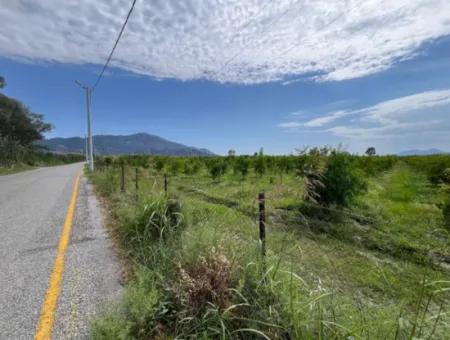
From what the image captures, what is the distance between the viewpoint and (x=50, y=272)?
3752 mm

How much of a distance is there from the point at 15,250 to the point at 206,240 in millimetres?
3384

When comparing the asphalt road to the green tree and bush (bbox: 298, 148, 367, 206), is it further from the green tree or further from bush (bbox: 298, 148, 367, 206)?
the green tree

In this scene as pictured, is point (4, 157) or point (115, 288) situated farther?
point (4, 157)

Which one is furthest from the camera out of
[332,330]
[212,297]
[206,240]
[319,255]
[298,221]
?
[298,221]

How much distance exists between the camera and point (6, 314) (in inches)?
109

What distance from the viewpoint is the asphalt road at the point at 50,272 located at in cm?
266

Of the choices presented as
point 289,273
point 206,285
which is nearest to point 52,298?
point 206,285

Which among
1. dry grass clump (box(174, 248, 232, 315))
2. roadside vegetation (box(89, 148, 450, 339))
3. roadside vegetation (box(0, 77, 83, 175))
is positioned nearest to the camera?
roadside vegetation (box(89, 148, 450, 339))

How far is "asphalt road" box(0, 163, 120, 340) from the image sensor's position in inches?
105

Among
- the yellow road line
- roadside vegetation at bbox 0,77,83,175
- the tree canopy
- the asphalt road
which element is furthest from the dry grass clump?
the tree canopy

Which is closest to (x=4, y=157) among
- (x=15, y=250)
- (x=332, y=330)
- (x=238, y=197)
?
(x=238, y=197)

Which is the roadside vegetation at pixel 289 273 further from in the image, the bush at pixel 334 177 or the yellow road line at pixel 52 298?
the yellow road line at pixel 52 298

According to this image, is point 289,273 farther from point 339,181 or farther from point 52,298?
point 339,181

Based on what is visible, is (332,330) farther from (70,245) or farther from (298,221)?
(298,221)
